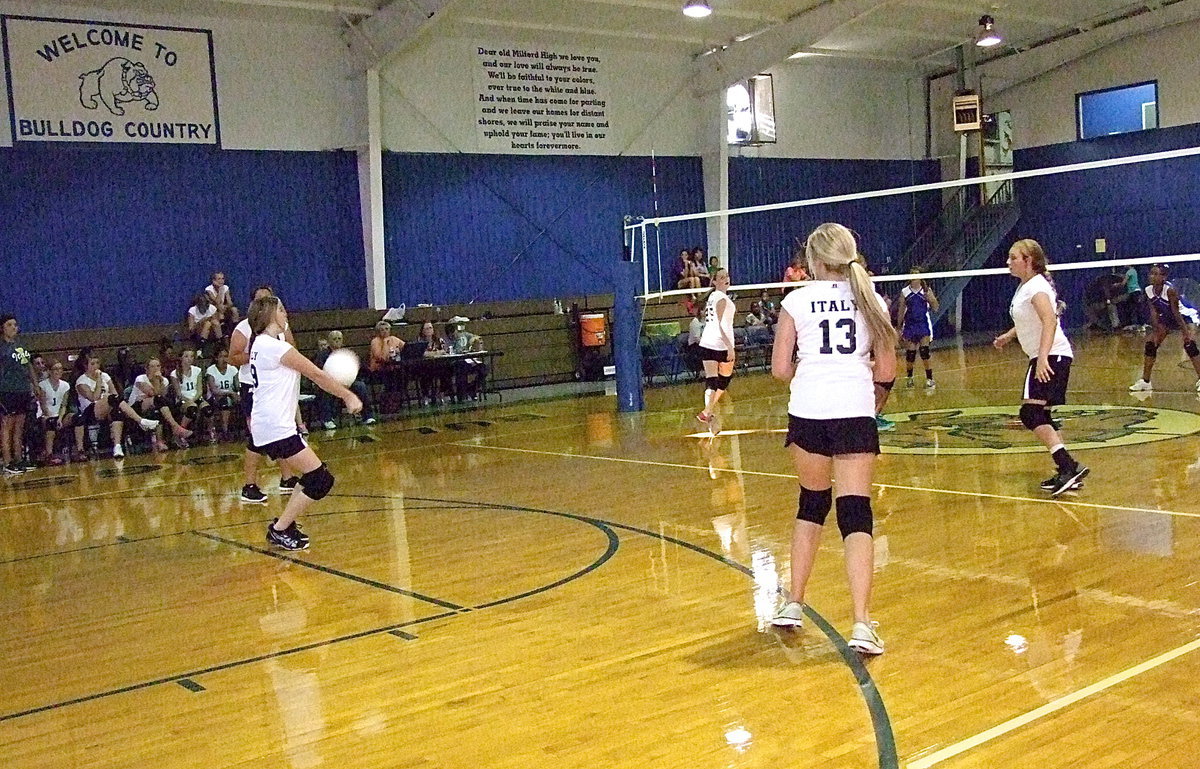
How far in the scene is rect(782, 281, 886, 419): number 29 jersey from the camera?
4.55 metres

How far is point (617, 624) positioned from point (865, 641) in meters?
1.15

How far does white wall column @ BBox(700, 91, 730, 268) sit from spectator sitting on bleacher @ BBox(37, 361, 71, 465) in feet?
40.1

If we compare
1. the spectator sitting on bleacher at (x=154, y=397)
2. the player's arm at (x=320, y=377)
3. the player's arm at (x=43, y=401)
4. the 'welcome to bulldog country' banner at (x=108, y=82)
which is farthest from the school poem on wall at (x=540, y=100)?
the player's arm at (x=320, y=377)

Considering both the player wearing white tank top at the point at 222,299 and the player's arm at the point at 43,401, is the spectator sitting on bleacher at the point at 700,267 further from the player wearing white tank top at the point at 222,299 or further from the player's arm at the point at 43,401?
the player's arm at the point at 43,401

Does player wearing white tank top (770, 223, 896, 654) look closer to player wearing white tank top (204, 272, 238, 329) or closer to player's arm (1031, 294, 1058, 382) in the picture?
player's arm (1031, 294, 1058, 382)

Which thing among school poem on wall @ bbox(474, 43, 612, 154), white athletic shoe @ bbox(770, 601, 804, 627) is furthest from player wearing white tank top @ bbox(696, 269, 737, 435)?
school poem on wall @ bbox(474, 43, 612, 154)

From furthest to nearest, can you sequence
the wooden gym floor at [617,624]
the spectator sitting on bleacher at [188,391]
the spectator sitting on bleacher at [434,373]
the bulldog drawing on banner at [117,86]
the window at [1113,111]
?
the window at [1113,111] → the spectator sitting on bleacher at [434,373] → the bulldog drawing on banner at [117,86] → the spectator sitting on bleacher at [188,391] → the wooden gym floor at [617,624]

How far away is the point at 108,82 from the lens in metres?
16.2

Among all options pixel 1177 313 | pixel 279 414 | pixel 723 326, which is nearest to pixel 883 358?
pixel 279 414

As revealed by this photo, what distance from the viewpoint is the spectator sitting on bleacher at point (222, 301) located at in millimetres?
15859

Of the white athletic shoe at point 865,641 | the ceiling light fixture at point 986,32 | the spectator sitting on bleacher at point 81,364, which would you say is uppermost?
the ceiling light fixture at point 986,32

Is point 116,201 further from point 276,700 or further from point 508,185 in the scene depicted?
point 276,700

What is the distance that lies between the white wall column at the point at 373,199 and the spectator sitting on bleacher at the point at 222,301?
236 cm

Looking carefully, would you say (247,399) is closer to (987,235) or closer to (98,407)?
(98,407)
